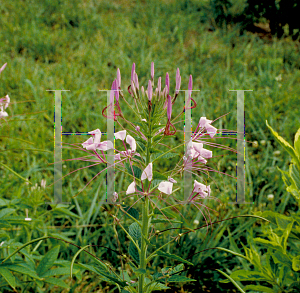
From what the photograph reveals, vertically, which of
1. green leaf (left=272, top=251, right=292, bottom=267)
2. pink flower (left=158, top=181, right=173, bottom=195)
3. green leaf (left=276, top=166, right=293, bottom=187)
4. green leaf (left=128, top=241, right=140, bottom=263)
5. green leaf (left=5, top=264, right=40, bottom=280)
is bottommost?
green leaf (left=5, top=264, right=40, bottom=280)

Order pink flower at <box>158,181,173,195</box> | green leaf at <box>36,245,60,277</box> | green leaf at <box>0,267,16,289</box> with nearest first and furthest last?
pink flower at <box>158,181,173,195</box>, green leaf at <box>0,267,16,289</box>, green leaf at <box>36,245,60,277</box>

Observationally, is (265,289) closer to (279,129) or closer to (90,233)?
(90,233)

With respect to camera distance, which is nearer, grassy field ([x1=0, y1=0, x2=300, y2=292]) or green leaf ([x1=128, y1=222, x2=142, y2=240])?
green leaf ([x1=128, y1=222, x2=142, y2=240])

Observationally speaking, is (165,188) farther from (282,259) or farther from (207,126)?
(282,259)

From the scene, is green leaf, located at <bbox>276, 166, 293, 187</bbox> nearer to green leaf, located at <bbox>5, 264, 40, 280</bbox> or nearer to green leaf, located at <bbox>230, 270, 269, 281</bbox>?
green leaf, located at <bbox>230, 270, 269, 281</bbox>

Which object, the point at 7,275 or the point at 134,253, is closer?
the point at 134,253

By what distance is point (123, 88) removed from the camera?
3469 mm

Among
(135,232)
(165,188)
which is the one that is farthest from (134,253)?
(165,188)

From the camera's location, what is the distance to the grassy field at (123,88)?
181 centimetres

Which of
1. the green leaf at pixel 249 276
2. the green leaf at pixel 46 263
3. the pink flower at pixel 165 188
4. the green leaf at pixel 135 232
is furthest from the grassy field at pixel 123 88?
the pink flower at pixel 165 188

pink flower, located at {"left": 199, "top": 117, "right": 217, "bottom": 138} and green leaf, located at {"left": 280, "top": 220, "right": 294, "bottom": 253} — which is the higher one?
pink flower, located at {"left": 199, "top": 117, "right": 217, "bottom": 138}

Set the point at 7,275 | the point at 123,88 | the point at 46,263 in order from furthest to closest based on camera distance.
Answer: the point at 123,88 → the point at 46,263 → the point at 7,275

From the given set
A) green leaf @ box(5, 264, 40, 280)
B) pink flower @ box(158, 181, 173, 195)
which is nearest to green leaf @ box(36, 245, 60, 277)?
green leaf @ box(5, 264, 40, 280)

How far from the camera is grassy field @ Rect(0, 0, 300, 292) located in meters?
1.81
